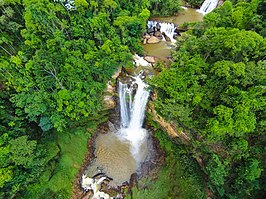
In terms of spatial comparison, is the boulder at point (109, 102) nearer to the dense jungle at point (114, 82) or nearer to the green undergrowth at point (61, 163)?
the dense jungle at point (114, 82)

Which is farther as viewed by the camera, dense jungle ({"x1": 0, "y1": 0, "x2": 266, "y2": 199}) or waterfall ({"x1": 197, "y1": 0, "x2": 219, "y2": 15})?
waterfall ({"x1": 197, "y1": 0, "x2": 219, "y2": 15})

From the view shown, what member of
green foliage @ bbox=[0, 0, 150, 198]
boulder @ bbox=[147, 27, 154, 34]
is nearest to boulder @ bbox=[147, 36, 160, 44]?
boulder @ bbox=[147, 27, 154, 34]

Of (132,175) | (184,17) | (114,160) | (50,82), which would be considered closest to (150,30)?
(184,17)

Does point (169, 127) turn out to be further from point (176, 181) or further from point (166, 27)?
point (166, 27)

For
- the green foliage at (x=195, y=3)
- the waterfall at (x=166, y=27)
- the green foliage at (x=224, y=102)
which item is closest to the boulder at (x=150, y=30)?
the waterfall at (x=166, y=27)

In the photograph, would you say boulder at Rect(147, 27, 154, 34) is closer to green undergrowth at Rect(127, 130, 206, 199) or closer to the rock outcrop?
the rock outcrop
